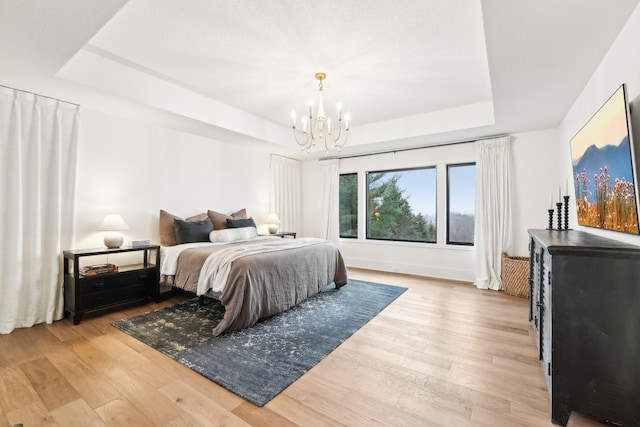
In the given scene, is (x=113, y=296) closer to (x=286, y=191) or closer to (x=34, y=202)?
(x=34, y=202)

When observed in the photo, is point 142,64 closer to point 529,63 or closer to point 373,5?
point 373,5

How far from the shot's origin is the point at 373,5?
204cm

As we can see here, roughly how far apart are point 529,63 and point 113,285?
462cm

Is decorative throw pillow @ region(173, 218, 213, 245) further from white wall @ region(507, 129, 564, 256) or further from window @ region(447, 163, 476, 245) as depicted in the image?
white wall @ region(507, 129, 564, 256)

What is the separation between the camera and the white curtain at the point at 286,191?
5902mm

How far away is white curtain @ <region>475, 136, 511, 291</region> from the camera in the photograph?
13.9ft

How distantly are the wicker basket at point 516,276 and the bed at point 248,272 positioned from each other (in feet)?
8.05

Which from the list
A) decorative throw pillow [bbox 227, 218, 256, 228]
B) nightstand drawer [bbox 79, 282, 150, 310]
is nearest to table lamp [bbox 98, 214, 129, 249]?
nightstand drawer [bbox 79, 282, 150, 310]

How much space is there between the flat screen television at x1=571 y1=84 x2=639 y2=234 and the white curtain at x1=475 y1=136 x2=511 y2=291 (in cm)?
183

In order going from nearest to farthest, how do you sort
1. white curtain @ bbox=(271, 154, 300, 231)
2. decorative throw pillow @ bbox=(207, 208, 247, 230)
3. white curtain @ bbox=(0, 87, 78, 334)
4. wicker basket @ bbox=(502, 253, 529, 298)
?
white curtain @ bbox=(0, 87, 78, 334), wicker basket @ bbox=(502, 253, 529, 298), decorative throw pillow @ bbox=(207, 208, 247, 230), white curtain @ bbox=(271, 154, 300, 231)

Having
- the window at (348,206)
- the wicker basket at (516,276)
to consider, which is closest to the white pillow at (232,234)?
the window at (348,206)

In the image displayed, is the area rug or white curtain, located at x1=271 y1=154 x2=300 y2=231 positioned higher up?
white curtain, located at x1=271 y1=154 x2=300 y2=231

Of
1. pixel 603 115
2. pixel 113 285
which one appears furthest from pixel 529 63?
pixel 113 285

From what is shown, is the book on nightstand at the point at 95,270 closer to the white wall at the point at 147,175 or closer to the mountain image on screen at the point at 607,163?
the white wall at the point at 147,175
